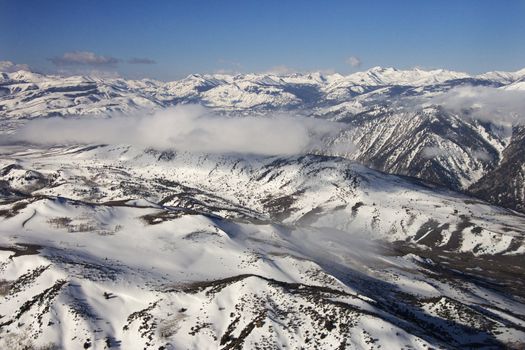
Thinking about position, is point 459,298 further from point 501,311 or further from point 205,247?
point 205,247

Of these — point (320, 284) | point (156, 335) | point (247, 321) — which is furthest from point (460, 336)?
point (156, 335)

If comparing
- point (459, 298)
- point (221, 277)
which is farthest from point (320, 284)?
point (459, 298)

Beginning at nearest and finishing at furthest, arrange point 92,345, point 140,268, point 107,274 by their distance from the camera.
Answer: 1. point 92,345
2. point 107,274
3. point 140,268

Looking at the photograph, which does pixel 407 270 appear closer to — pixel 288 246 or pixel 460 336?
pixel 288 246

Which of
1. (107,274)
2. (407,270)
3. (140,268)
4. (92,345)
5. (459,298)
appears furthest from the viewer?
(407,270)

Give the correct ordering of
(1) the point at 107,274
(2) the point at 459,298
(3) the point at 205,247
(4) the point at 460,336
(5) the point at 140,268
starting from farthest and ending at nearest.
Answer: (3) the point at 205,247 → (2) the point at 459,298 → (5) the point at 140,268 → (1) the point at 107,274 → (4) the point at 460,336

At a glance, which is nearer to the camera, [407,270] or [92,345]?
[92,345]

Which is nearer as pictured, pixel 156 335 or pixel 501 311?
pixel 156 335

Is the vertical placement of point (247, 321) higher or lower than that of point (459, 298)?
higher

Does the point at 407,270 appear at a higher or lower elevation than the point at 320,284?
lower
